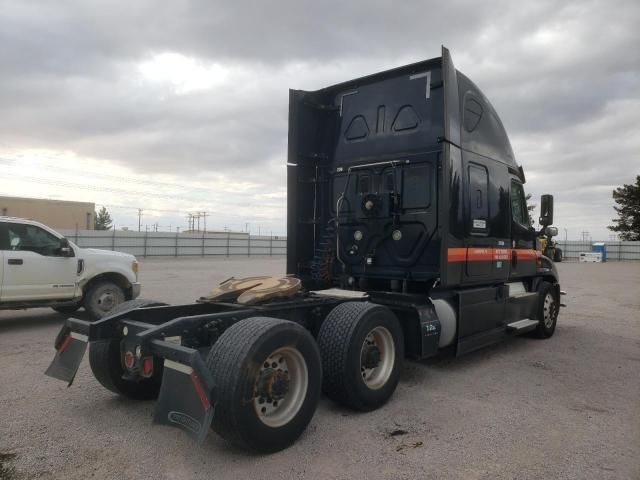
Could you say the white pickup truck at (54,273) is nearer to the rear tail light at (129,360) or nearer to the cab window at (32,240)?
the cab window at (32,240)

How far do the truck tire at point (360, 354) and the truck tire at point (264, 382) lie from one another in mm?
362

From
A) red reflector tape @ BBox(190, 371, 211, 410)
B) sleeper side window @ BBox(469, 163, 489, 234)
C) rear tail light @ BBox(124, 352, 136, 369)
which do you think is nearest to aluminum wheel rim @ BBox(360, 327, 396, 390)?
→ red reflector tape @ BBox(190, 371, 211, 410)

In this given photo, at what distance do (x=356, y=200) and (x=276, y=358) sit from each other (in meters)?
3.03

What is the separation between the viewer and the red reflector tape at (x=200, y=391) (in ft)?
9.96

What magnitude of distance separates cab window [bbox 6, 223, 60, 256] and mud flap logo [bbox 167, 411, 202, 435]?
616 centimetres

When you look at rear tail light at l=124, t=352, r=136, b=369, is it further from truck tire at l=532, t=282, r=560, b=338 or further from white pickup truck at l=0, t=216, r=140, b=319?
truck tire at l=532, t=282, r=560, b=338

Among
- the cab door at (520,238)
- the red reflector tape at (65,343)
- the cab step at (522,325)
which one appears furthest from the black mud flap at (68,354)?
the cab door at (520,238)

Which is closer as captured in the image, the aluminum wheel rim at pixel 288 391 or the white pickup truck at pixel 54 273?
the aluminum wheel rim at pixel 288 391

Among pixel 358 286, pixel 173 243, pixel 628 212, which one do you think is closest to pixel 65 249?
pixel 358 286

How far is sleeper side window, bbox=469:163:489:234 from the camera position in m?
5.96

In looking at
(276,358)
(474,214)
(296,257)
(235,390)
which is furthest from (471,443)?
(296,257)

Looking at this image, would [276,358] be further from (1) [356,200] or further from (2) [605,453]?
(1) [356,200]

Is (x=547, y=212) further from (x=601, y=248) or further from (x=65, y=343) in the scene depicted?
(x=601, y=248)

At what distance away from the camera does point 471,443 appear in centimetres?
365
